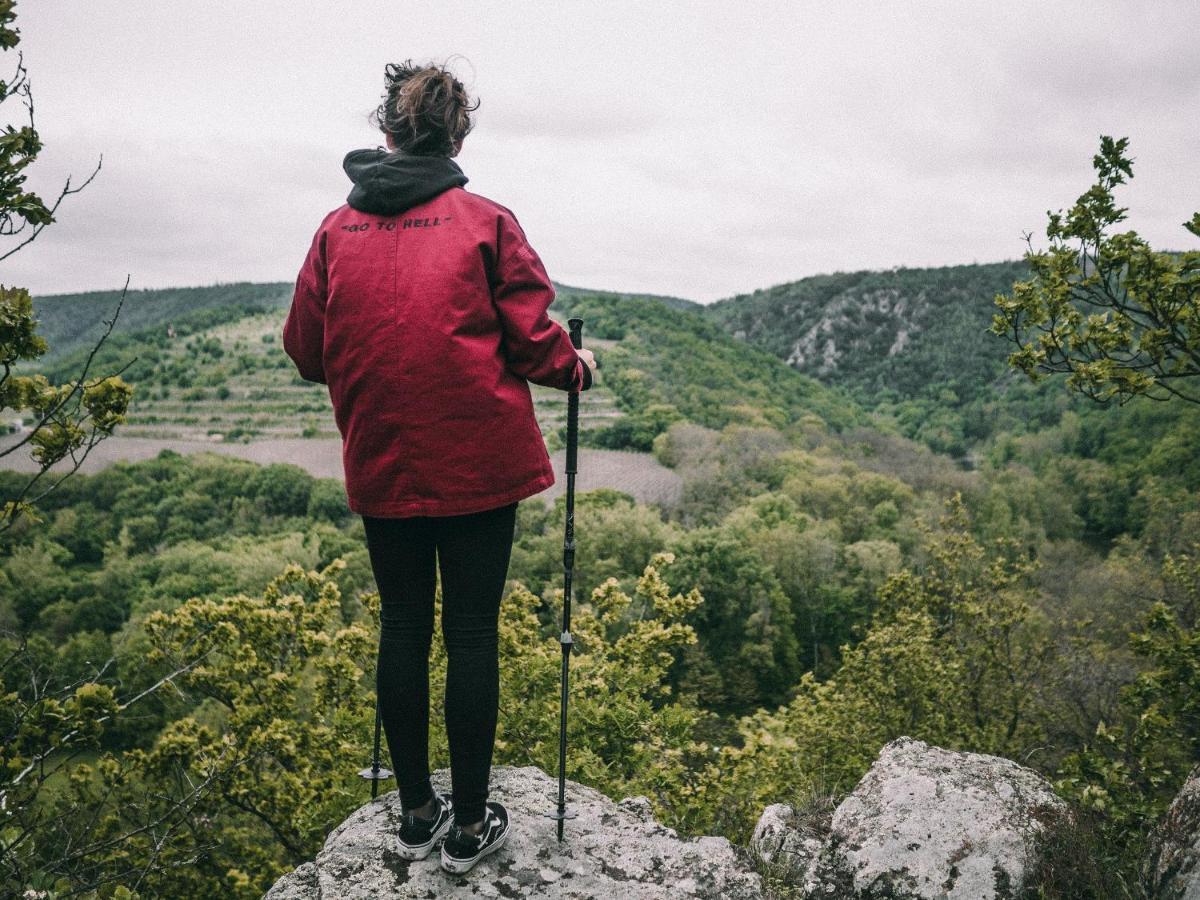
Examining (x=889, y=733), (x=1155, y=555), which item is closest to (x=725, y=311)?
(x=1155, y=555)

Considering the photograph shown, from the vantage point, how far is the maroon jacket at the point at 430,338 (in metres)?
2.63

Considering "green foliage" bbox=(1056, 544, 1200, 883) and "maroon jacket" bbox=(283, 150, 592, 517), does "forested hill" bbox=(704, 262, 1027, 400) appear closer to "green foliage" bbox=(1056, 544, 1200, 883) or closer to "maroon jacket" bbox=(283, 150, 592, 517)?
"green foliage" bbox=(1056, 544, 1200, 883)

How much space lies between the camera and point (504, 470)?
2.76 metres

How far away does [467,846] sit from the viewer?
299 centimetres

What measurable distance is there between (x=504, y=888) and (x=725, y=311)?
17441cm

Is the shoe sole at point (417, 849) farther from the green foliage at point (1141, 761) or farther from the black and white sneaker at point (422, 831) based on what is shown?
the green foliage at point (1141, 761)

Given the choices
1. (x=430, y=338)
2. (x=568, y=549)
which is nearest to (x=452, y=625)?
(x=568, y=549)

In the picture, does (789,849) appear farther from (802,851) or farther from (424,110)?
(424,110)

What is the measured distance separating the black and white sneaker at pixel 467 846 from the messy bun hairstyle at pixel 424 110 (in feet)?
8.55

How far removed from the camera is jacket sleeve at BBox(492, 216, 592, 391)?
2.71 meters

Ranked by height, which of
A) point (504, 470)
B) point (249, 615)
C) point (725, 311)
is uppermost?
point (725, 311)

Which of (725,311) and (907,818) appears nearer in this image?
(907,818)

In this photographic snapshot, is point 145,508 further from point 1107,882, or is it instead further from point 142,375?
point 1107,882

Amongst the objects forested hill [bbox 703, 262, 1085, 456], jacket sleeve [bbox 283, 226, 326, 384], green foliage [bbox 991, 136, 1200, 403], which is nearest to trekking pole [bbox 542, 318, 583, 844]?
jacket sleeve [bbox 283, 226, 326, 384]
